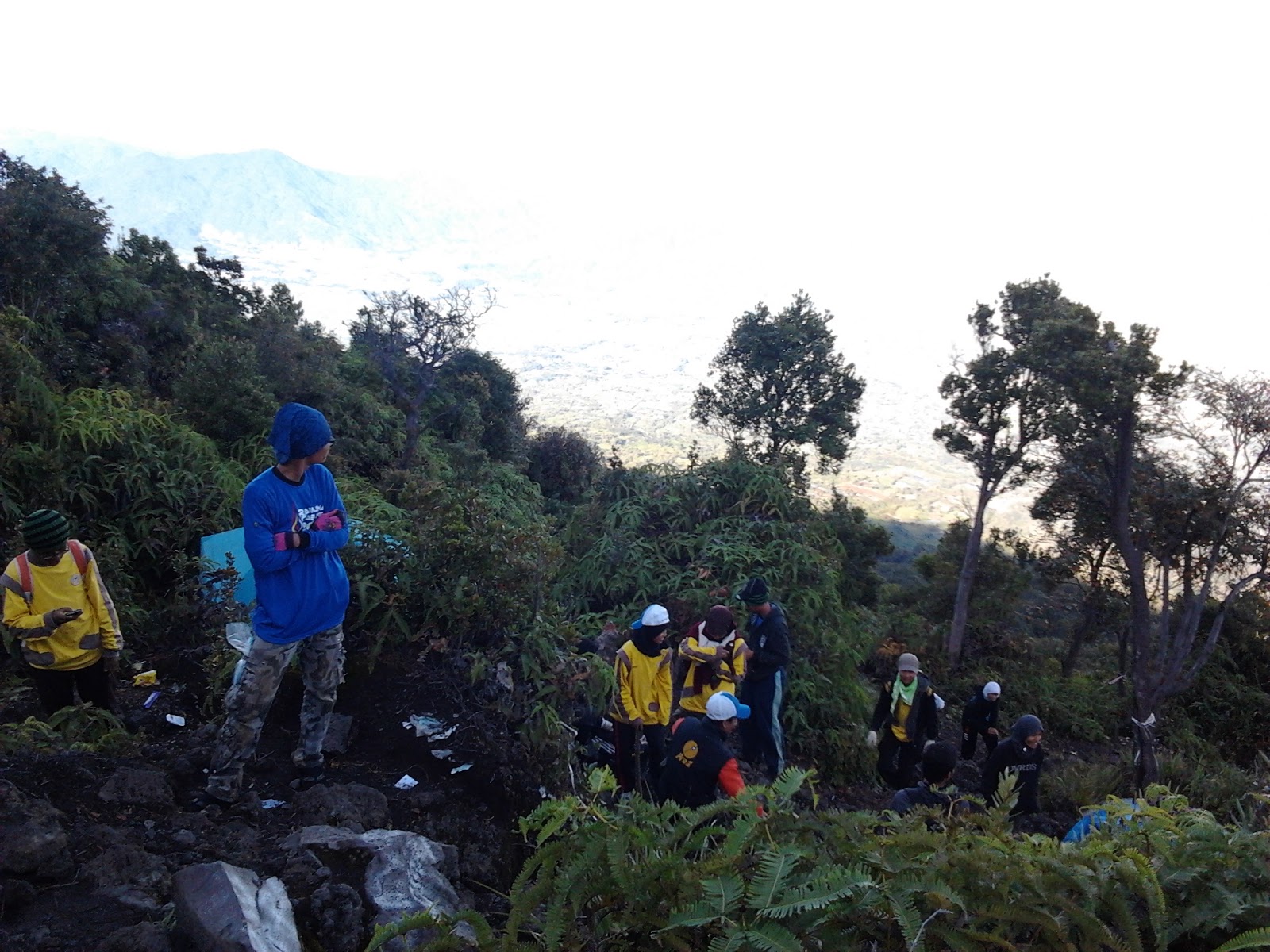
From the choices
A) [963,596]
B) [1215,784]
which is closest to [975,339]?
[963,596]

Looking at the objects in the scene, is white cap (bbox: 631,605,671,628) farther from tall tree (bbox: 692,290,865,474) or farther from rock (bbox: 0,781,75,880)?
tall tree (bbox: 692,290,865,474)

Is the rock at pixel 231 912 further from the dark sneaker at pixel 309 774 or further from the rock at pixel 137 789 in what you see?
the dark sneaker at pixel 309 774

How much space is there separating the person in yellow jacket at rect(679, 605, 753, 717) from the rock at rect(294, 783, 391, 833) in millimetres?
2515

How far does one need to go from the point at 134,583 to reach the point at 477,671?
3514 mm

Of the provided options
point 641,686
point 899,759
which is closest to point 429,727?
point 641,686

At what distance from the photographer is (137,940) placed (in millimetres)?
2176

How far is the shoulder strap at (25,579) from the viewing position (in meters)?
3.67

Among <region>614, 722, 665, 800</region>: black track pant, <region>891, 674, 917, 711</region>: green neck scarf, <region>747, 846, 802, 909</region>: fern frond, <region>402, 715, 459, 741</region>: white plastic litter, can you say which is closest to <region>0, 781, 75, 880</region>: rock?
<region>402, 715, 459, 741</region>: white plastic litter

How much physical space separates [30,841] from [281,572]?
123 cm

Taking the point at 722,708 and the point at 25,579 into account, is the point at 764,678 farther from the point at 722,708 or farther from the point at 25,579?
the point at 25,579

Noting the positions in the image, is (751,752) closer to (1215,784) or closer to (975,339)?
(1215,784)

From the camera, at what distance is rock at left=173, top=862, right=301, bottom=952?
219 cm

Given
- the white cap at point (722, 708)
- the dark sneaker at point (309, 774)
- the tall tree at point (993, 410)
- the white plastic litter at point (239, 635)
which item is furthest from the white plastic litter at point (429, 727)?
the tall tree at point (993, 410)

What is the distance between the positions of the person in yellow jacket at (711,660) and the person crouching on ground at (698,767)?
1.28 metres
